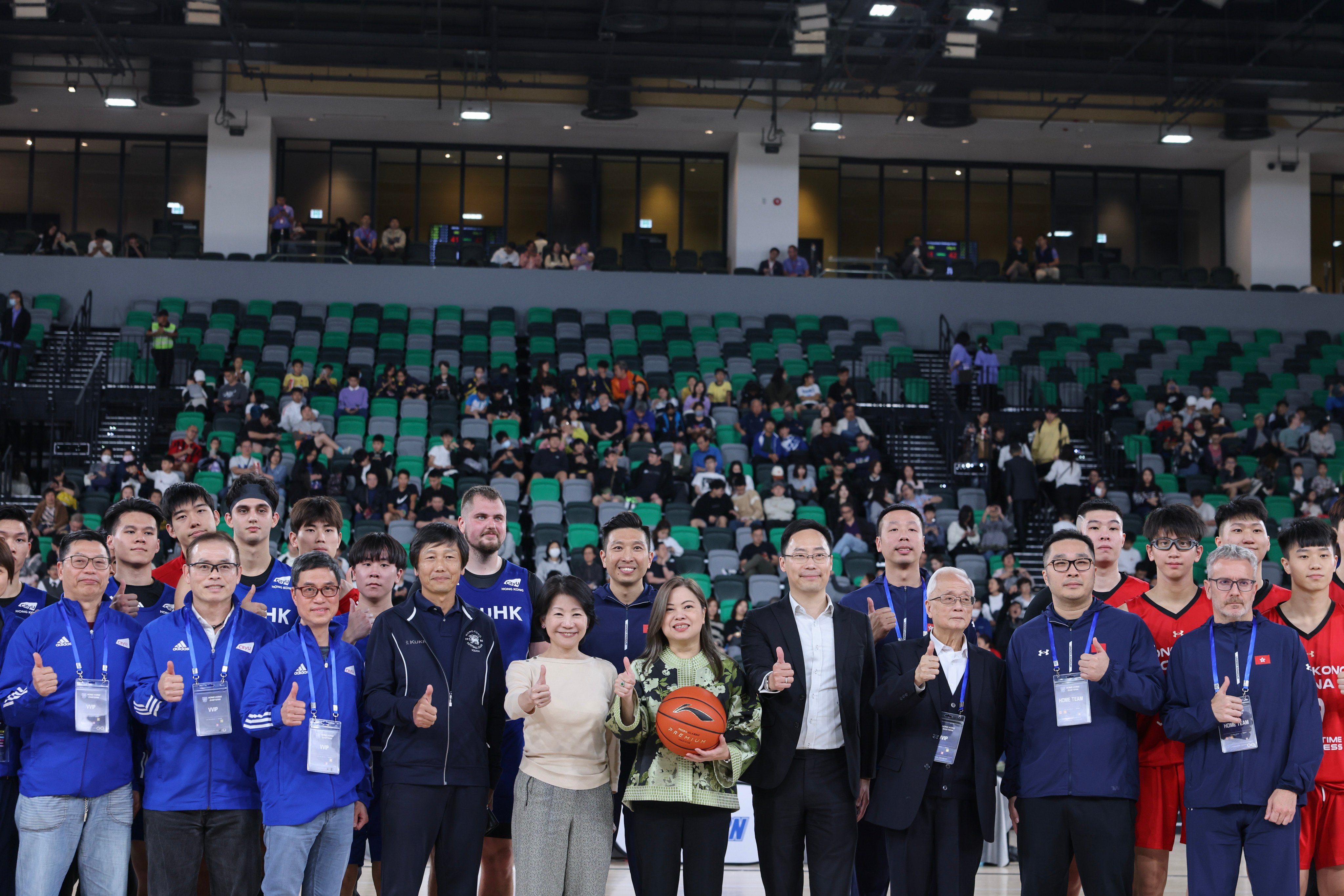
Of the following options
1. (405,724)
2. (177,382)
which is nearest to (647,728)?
(405,724)

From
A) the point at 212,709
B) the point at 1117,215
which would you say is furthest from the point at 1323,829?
the point at 1117,215

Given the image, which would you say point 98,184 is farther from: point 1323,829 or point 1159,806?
point 1323,829

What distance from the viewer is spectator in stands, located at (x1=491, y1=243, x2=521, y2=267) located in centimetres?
1942

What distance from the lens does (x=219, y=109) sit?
19516 millimetres

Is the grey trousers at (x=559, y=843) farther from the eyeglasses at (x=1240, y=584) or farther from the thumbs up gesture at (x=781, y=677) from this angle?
the eyeglasses at (x=1240, y=584)

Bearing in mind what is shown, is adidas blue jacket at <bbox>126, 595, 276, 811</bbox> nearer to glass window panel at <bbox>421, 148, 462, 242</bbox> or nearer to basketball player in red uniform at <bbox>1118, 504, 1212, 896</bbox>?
basketball player in red uniform at <bbox>1118, 504, 1212, 896</bbox>

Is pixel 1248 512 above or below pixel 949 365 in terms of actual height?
below

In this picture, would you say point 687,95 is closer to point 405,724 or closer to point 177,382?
point 177,382

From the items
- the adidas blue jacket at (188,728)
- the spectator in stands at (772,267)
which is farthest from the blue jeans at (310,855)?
the spectator in stands at (772,267)

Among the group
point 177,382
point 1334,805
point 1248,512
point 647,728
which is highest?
point 177,382

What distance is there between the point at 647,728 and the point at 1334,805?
8.35 feet

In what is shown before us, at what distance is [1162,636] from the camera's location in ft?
16.2

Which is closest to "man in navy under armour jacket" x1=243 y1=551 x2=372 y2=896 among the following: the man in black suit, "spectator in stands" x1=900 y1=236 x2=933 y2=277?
the man in black suit

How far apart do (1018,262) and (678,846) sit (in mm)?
17526
